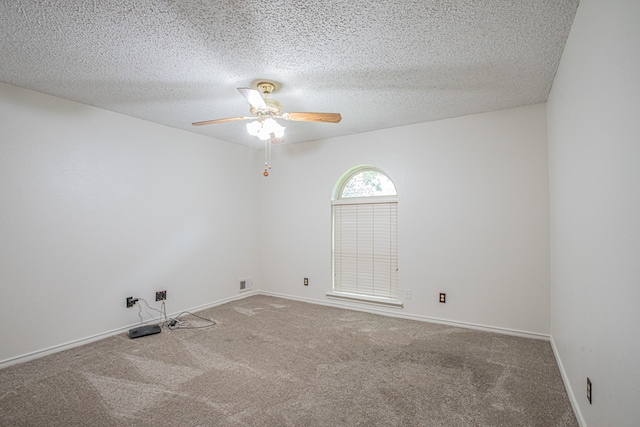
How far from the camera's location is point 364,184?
13.6 ft

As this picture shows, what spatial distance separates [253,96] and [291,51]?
0.41m

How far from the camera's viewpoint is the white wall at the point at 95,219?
2.51m

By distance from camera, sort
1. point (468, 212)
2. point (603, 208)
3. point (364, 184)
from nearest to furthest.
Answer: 1. point (603, 208)
2. point (468, 212)
3. point (364, 184)

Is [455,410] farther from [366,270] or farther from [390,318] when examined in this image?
[366,270]

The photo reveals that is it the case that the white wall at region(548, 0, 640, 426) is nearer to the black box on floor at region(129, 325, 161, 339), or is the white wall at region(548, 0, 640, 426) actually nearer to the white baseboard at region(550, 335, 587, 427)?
the white baseboard at region(550, 335, 587, 427)

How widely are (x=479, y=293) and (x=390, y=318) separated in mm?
1058

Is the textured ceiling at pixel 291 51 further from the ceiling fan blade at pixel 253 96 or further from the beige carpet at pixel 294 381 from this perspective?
the beige carpet at pixel 294 381

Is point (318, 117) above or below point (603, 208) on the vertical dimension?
above

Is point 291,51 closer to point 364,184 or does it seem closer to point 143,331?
point 364,184

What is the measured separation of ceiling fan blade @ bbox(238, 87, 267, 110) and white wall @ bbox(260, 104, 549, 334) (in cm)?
199

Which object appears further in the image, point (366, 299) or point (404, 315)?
point (366, 299)

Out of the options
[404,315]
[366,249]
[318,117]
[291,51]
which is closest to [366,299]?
[404,315]

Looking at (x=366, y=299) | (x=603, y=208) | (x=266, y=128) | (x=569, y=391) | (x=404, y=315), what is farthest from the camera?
(x=366, y=299)

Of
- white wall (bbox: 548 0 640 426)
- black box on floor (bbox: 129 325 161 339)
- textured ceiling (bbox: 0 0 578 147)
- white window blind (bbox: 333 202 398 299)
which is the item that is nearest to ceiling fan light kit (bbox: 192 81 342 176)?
textured ceiling (bbox: 0 0 578 147)
